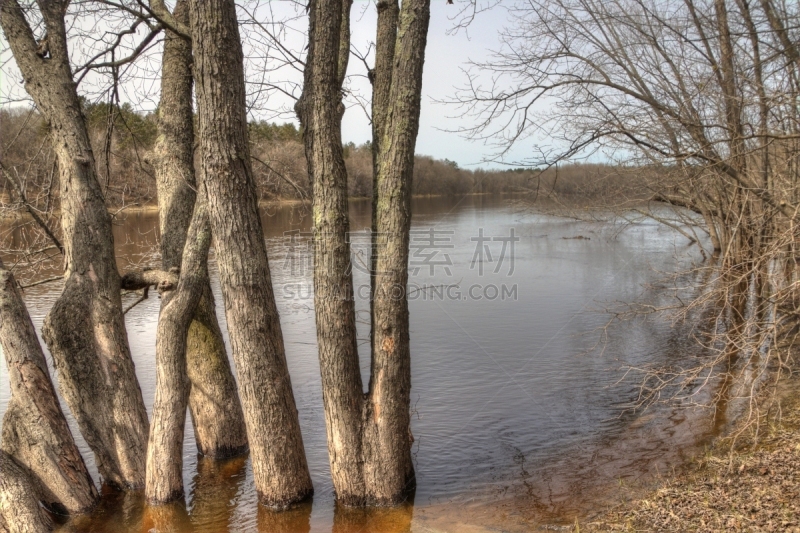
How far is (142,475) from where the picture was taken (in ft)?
19.9

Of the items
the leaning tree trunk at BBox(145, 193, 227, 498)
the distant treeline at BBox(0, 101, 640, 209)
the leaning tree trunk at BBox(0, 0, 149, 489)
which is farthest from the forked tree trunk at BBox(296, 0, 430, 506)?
the leaning tree trunk at BBox(0, 0, 149, 489)

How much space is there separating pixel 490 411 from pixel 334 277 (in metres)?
3.70

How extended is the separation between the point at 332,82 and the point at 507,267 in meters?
14.2

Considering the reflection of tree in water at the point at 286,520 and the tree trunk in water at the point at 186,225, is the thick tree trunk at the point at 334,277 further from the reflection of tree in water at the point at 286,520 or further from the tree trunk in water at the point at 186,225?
the tree trunk in water at the point at 186,225

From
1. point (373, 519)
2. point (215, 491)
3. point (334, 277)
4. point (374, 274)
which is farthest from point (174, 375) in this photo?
point (373, 519)

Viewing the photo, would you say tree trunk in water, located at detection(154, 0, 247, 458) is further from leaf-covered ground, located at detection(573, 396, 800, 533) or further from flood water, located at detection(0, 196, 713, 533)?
leaf-covered ground, located at detection(573, 396, 800, 533)

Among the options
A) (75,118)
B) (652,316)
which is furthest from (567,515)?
(652,316)

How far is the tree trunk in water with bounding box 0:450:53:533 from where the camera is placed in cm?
511

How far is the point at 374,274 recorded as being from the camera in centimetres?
568

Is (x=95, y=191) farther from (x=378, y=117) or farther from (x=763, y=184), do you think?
(x=763, y=184)

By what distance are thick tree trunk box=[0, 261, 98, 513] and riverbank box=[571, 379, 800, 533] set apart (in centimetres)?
427

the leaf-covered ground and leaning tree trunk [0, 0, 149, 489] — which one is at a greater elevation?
leaning tree trunk [0, 0, 149, 489]

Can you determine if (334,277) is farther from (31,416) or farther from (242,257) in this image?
(31,416)

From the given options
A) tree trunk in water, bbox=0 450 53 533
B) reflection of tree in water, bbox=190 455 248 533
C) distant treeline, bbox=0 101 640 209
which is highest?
distant treeline, bbox=0 101 640 209
